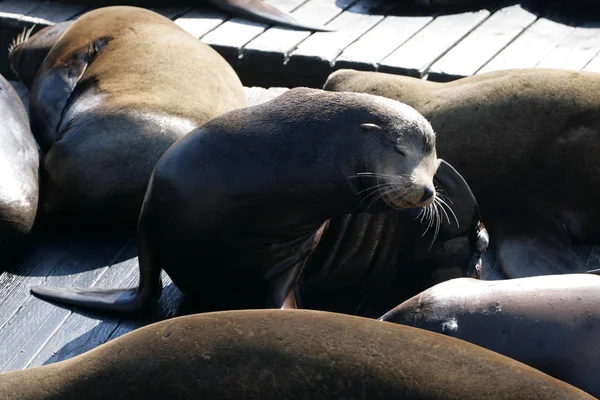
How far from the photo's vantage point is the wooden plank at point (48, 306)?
3.82 meters

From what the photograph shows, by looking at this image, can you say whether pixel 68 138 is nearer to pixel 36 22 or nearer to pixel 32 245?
pixel 32 245

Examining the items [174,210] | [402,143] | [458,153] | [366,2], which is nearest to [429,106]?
[458,153]

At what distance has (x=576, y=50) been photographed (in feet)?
22.2

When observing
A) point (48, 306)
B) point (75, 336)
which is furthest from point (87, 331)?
point (48, 306)

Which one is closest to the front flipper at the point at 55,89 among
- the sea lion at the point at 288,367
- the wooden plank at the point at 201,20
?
the wooden plank at the point at 201,20

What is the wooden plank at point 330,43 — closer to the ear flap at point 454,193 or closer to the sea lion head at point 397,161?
the ear flap at point 454,193

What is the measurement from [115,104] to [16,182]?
1.94 feet

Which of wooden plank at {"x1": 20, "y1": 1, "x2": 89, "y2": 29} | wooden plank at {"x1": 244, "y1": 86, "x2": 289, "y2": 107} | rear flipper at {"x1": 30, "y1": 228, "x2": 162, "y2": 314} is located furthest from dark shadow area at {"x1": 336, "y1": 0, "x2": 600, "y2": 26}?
rear flipper at {"x1": 30, "y1": 228, "x2": 162, "y2": 314}

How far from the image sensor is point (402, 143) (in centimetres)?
377

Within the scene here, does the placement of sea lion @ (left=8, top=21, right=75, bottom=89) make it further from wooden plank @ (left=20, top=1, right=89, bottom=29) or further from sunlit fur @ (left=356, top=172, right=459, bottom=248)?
sunlit fur @ (left=356, top=172, right=459, bottom=248)

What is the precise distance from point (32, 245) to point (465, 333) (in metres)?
2.19

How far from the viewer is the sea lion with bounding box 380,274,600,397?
9.80 ft

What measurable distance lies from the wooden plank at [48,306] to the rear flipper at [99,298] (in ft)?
0.14

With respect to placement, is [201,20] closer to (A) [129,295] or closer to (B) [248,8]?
(B) [248,8]
